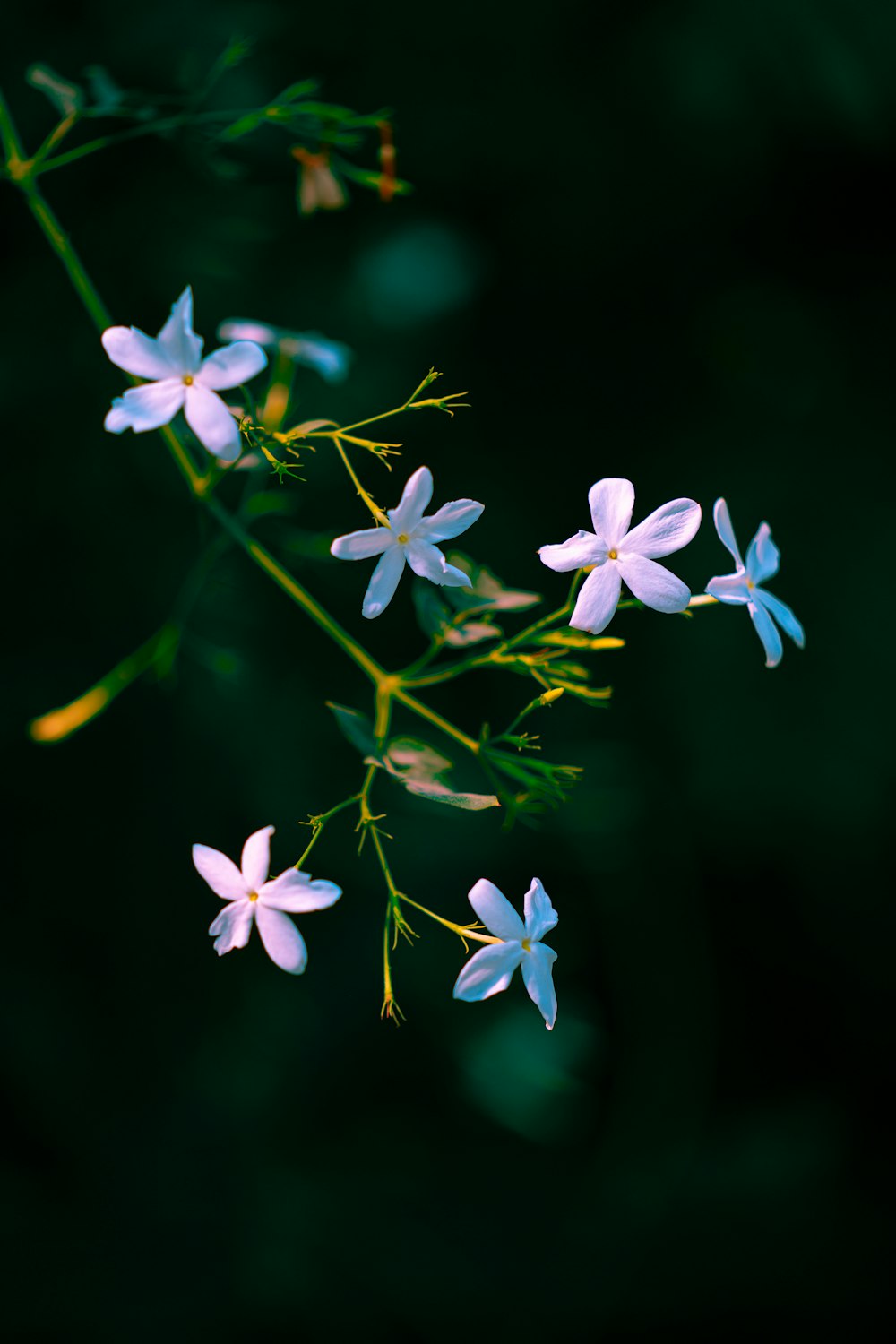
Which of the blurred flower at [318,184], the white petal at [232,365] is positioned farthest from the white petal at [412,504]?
the blurred flower at [318,184]

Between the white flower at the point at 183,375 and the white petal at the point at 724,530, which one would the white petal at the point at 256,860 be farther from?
the white petal at the point at 724,530

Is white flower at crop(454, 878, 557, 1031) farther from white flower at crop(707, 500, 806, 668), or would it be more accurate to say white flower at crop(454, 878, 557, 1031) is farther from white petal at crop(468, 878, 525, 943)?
white flower at crop(707, 500, 806, 668)

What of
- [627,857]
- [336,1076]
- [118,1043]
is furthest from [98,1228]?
[627,857]

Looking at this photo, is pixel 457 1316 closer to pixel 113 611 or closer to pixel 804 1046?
pixel 804 1046

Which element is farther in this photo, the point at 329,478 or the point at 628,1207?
the point at 628,1207

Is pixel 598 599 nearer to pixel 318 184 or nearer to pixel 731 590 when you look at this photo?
pixel 731 590

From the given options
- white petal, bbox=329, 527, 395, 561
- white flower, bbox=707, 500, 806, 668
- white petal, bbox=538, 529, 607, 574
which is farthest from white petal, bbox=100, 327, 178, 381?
white flower, bbox=707, 500, 806, 668
